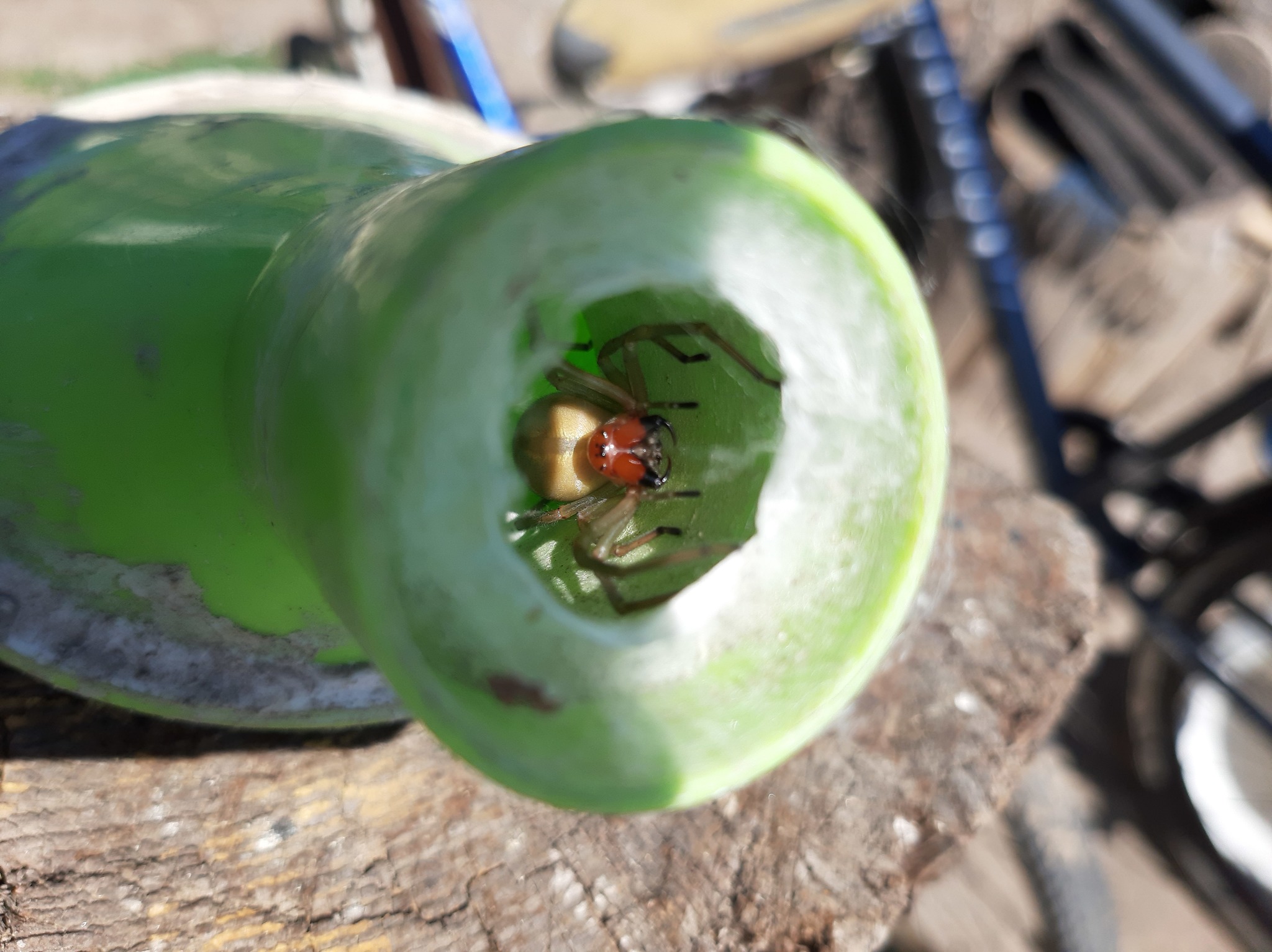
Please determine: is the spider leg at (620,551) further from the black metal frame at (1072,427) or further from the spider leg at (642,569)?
the black metal frame at (1072,427)

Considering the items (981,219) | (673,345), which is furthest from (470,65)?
(673,345)

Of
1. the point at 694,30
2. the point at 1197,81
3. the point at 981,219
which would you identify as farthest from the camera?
the point at 981,219

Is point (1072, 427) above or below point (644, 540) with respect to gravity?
below

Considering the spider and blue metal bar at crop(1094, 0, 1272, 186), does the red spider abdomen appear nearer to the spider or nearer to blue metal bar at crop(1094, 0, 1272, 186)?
the spider

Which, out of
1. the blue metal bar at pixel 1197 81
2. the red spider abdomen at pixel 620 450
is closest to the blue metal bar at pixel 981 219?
the blue metal bar at pixel 1197 81

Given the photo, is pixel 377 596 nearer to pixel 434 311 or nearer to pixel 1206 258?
pixel 434 311

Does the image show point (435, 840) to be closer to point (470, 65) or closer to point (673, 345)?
point (673, 345)
